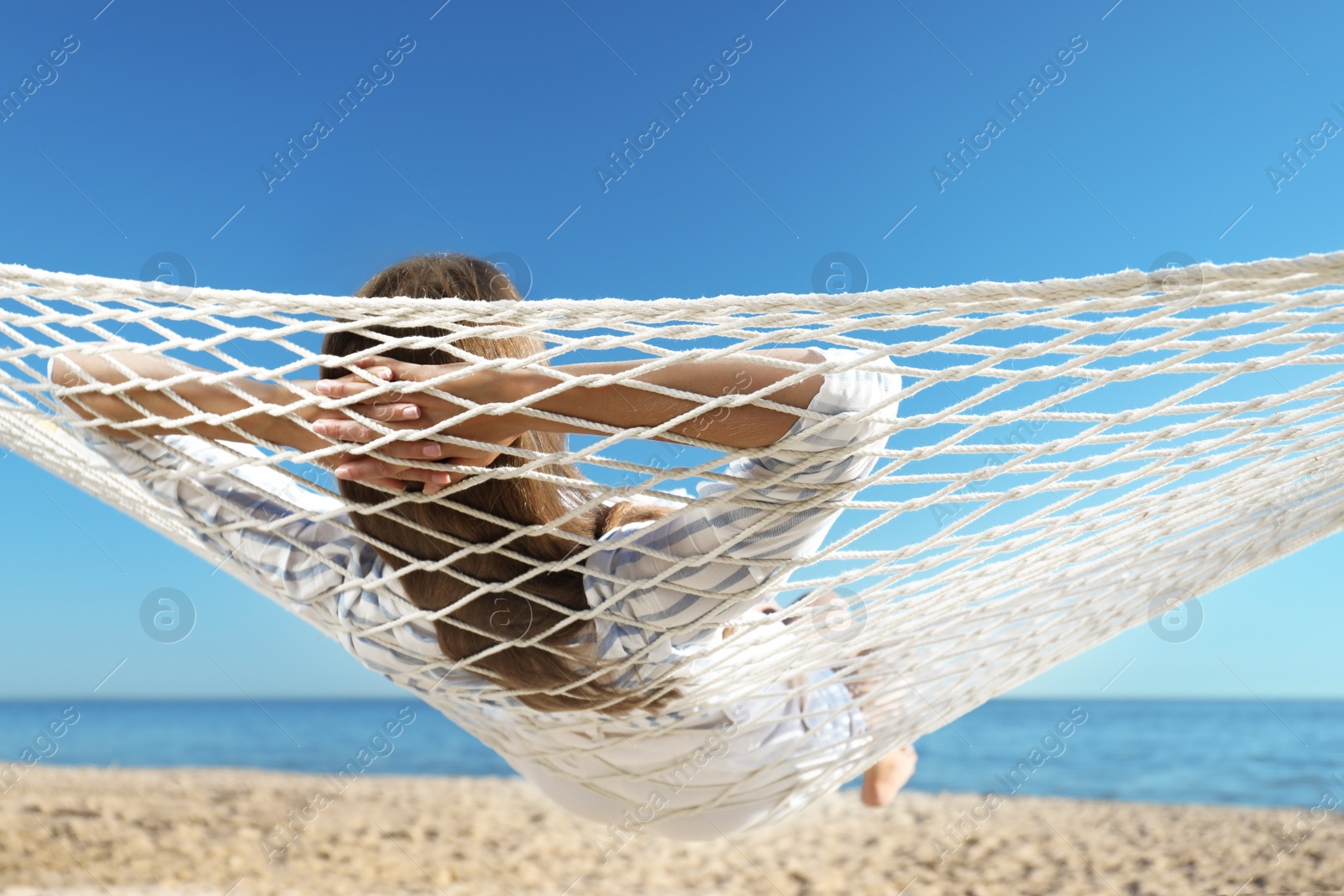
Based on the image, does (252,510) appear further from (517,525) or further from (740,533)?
(740,533)

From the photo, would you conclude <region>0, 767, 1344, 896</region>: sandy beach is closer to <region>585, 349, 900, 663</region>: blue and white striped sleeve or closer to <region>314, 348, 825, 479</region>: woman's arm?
<region>585, 349, 900, 663</region>: blue and white striped sleeve

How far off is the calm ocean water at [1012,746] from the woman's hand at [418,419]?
17.7 feet

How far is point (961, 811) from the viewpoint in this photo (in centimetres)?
530

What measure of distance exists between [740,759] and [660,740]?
0.33ft

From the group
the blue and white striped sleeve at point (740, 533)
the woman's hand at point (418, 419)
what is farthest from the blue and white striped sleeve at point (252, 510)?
the blue and white striped sleeve at point (740, 533)

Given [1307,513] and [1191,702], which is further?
[1191,702]

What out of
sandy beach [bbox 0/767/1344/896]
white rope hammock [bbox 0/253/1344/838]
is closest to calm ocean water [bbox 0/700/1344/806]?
sandy beach [bbox 0/767/1344/896]

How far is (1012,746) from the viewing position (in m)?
8.88

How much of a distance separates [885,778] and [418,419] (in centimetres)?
111

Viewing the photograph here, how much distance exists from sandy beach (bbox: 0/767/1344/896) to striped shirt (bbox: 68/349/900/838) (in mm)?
3289

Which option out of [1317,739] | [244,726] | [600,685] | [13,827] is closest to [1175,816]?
[1317,739]

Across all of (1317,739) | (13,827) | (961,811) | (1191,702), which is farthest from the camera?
(1191,702)

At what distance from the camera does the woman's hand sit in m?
0.69

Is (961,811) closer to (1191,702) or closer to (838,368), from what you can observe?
(838,368)
